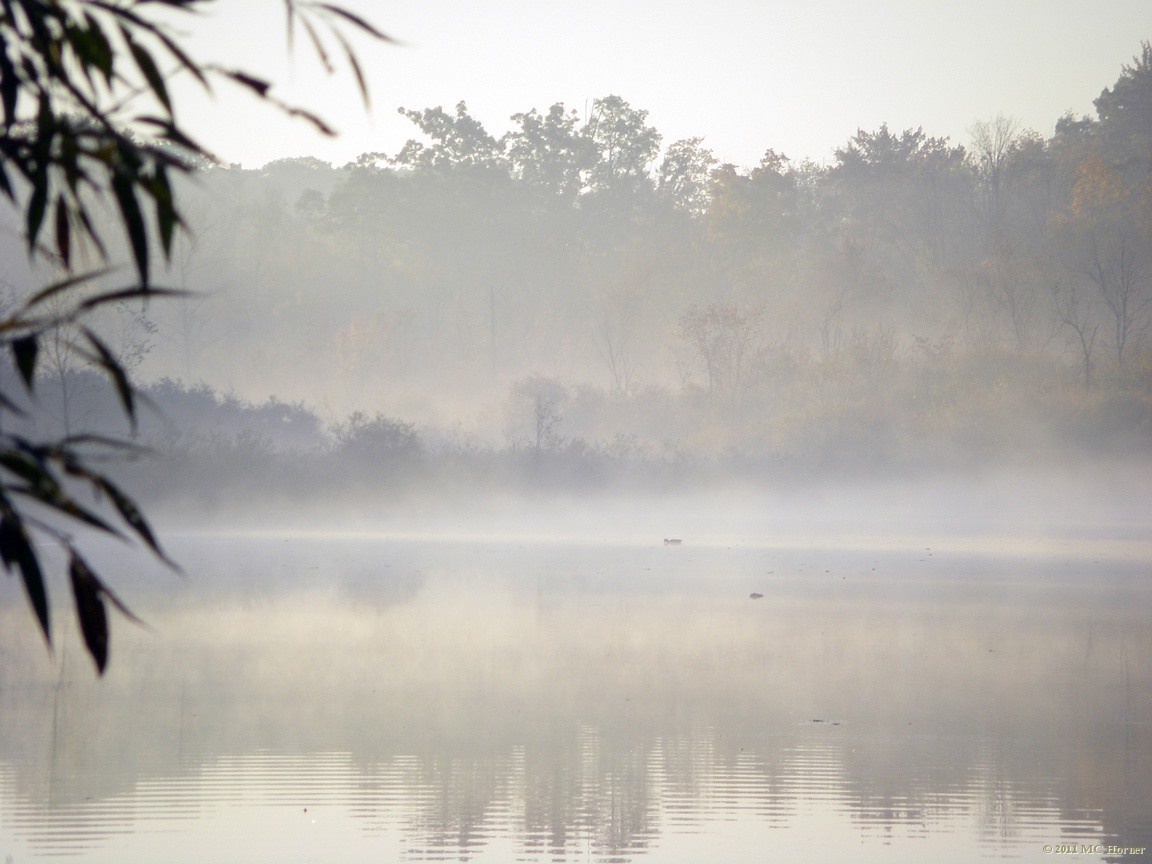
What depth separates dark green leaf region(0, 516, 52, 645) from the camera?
1874 mm

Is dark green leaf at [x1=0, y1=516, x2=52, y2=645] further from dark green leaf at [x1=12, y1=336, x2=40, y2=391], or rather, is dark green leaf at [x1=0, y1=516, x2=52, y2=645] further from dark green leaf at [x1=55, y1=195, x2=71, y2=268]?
dark green leaf at [x1=55, y1=195, x2=71, y2=268]

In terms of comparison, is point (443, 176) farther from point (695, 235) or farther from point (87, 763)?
point (87, 763)

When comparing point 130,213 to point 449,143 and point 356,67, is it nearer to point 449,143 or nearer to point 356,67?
point 356,67

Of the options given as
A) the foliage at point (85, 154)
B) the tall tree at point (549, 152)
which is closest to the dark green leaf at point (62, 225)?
the foliage at point (85, 154)

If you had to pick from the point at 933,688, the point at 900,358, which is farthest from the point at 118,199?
the point at 900,358

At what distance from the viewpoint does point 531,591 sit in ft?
46.1

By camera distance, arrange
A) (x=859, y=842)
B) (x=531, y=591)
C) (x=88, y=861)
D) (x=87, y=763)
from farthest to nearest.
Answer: (x=531, y=591), (x=87, y=763), (x=859, y=842), (x=88, y=861)

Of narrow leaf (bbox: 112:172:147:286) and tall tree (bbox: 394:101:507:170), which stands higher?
tall tree (bbox: 394:101:507:170)

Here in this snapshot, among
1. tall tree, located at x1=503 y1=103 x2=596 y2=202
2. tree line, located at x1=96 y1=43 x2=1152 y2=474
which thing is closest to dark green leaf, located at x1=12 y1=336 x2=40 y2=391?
tree line, located at x1=96 y1=43 x2=1152 y2=474

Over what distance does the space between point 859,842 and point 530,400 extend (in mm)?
37932

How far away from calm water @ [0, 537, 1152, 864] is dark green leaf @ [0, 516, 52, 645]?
3.07m

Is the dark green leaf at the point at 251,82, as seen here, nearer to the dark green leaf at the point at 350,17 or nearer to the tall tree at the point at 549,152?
the dark green leaf at the point at 350,17

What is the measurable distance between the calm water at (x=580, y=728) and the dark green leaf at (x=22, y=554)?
3074 millimetres

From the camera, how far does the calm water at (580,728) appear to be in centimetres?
514
